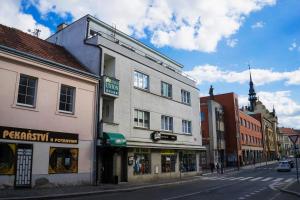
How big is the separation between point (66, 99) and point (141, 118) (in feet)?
27.5

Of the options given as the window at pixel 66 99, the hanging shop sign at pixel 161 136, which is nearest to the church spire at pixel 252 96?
the hanging shop sign at pixel 161 136

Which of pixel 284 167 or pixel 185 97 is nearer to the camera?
pixel 185 97

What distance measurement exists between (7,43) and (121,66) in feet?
30.9

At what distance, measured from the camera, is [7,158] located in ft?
51.8

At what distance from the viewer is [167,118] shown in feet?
99.2

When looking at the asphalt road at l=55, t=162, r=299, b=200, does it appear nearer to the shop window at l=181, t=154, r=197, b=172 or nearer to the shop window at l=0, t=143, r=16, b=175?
the shop window at l=0, t=143, r=16, b=175

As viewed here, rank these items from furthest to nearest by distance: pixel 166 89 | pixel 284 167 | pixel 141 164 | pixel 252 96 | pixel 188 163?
pixel 252 96 < pixel 284 167 < pixel 188 163 < pixel 166 89 < pixel 141 164

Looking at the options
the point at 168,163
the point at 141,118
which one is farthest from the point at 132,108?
the point at 168,163

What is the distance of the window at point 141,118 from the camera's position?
25.7 m

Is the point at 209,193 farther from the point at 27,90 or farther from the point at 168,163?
the point at 168,163

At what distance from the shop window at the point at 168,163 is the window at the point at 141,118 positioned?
393 centimetres

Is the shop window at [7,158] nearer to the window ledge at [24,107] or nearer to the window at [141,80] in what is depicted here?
the window ledge at [24,107]

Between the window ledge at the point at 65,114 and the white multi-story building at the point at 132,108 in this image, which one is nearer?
the window ledge at the point at 65,114

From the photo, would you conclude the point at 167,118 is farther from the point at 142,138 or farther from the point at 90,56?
the point at 90,56
